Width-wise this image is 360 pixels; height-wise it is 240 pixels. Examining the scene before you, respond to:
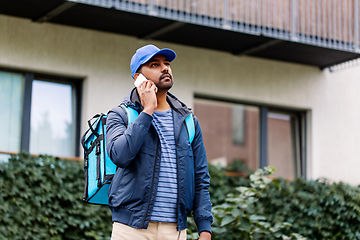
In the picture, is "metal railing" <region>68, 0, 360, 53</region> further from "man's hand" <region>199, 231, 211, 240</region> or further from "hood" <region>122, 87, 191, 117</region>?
"man's hand" <region>199, 231, 211, 240</region>

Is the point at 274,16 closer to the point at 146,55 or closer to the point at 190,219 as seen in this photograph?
the point at 190,219

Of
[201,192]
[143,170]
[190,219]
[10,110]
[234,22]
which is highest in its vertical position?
[234,22]

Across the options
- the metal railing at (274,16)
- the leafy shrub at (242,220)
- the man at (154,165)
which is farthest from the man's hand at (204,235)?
the metal railing at (274,16)

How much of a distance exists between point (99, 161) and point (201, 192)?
0.68 meters

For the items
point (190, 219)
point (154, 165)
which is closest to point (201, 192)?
point (154, 165)

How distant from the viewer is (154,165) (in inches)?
130

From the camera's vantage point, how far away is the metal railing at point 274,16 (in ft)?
25.4

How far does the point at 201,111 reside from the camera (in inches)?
390

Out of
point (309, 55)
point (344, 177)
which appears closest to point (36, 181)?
point (309, 55)

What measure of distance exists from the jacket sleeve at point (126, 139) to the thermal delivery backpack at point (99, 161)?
176 mm

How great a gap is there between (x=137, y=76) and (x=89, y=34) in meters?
5.18

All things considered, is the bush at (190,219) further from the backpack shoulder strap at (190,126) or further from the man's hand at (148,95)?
the man's hand at (148,95)

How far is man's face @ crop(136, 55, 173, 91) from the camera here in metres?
3.48

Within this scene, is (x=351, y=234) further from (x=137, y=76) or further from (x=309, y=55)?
(x=137, y=76)
